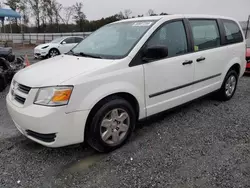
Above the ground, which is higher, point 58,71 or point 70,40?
point 70,40

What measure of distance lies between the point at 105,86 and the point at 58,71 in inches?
23.2

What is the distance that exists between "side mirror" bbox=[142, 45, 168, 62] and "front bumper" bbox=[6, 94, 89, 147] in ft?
3.54

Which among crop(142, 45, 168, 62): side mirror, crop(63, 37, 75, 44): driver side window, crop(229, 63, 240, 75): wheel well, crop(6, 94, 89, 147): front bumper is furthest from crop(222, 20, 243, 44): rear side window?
crop(63, 37, 75, 44): driver side window

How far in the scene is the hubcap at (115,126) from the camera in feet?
9.00

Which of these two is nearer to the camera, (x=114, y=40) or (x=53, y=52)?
(x=114, y=40)

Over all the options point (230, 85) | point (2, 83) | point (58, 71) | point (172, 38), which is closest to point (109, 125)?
point (58, 71)

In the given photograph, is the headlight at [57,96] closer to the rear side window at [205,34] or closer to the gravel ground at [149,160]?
the gravel ground at [149,160]

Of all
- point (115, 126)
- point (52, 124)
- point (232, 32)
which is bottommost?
point (115, 126)

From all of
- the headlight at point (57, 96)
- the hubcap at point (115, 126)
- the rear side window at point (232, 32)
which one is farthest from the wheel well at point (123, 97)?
the rear side window at point (232, 32)

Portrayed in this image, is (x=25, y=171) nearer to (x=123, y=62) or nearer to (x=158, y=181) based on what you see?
(x=158, y=181)

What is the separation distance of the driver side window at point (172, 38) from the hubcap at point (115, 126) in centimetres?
107

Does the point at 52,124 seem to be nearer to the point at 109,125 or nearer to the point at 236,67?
the point at 109,125

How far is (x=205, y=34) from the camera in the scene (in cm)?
393

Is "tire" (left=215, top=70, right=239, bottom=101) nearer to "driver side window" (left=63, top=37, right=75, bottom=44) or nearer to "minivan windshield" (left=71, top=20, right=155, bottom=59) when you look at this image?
"minivan windshield" (left=71, top=20, right=155, bottom=59)
